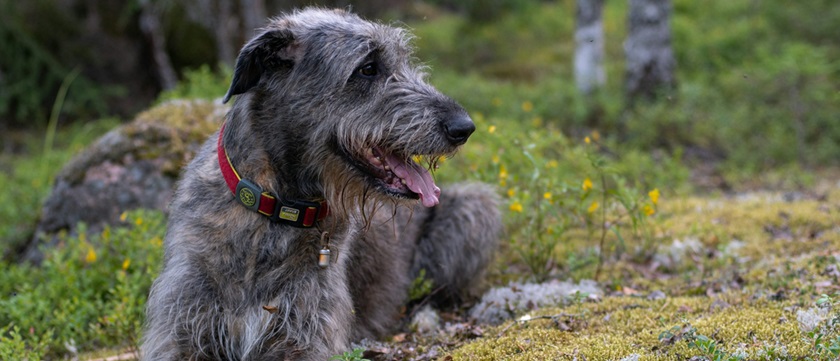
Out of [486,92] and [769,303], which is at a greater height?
[486,92]

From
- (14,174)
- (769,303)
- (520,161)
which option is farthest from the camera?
(14,174)

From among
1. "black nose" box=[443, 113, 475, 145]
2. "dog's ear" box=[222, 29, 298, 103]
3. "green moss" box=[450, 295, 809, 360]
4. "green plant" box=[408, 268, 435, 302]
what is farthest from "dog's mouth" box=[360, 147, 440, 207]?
"green plant" box=[408, 268, 435, 302]

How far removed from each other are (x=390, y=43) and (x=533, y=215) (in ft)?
7.84

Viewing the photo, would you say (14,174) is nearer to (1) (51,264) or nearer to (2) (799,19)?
(1) (51,264)

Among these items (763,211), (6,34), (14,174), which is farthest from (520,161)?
(6,34)

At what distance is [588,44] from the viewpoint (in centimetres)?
1358

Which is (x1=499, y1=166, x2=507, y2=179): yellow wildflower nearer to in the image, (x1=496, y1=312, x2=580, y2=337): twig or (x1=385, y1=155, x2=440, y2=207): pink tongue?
(x1=496, y1=312, x2=580, y2=337): twig

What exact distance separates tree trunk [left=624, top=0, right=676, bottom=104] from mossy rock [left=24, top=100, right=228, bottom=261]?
307 inches

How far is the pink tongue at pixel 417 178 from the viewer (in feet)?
12.1

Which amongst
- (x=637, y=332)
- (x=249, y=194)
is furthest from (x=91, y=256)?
(x=637, y=332)

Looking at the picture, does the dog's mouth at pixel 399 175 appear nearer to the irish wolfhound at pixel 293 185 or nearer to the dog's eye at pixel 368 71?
the irish wolfhound at pixel 293 185

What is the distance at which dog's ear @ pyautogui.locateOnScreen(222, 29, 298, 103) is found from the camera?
141 inches

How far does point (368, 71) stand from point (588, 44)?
1048 centimetres

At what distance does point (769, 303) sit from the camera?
4.38m
